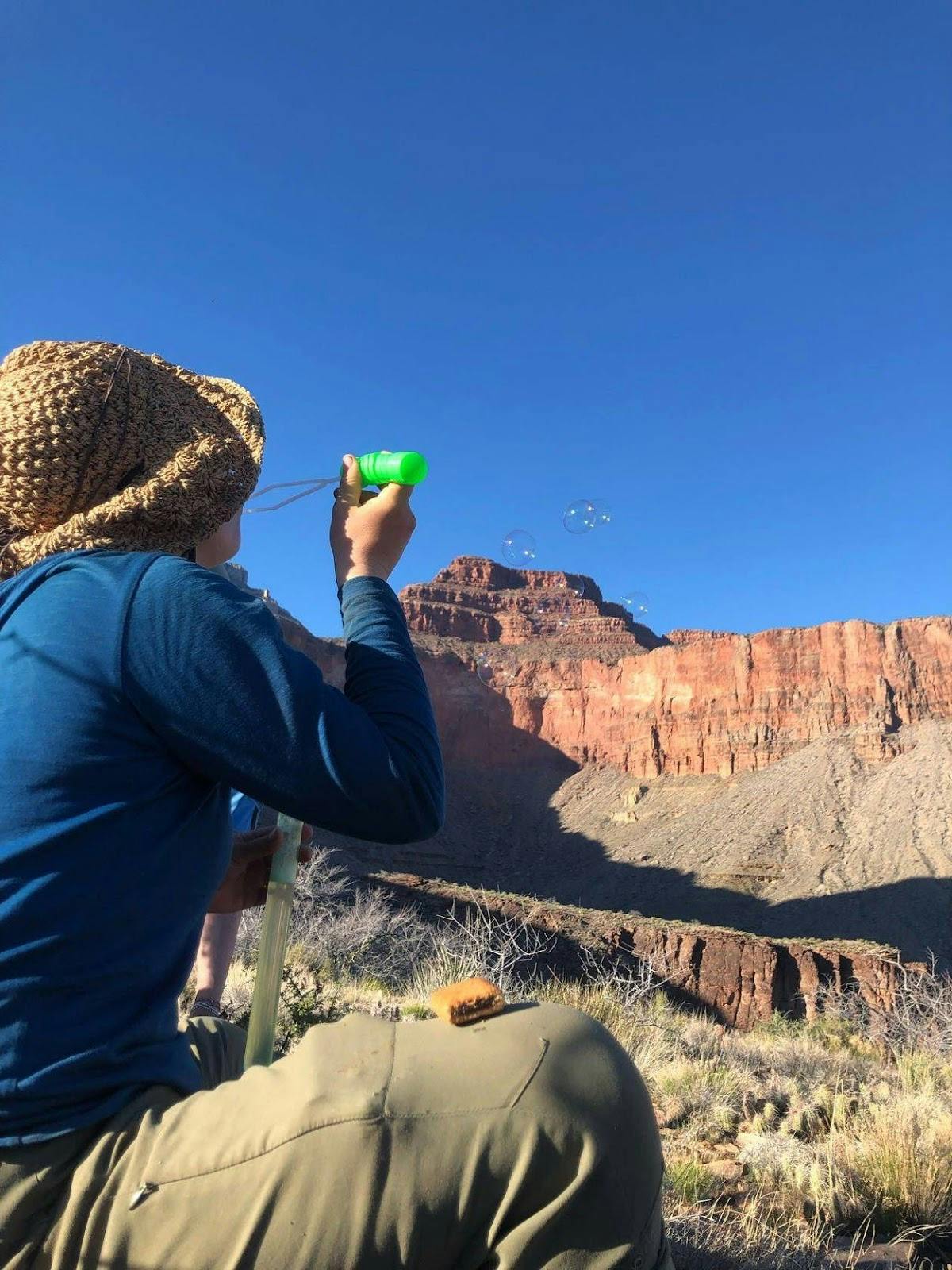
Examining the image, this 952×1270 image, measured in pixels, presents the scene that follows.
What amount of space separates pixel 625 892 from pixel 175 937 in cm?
4576

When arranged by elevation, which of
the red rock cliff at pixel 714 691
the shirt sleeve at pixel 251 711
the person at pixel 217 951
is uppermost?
the red rock cliff at pixel 714 691

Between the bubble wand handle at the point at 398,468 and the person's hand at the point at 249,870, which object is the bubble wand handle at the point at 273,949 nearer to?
the person's hand at the point at 249,870

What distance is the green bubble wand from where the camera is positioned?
68.1 inches

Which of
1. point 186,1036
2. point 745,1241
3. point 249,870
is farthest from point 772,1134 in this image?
point 186,1036

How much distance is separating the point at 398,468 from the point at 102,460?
581 millimetres

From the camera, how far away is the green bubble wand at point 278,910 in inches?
68.1

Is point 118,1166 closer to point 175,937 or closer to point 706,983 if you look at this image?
point 175,937

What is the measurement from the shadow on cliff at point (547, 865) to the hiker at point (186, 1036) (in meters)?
24.2

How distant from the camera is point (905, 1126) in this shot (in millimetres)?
3566

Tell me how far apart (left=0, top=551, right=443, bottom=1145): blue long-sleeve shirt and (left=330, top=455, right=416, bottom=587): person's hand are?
1.41 feet

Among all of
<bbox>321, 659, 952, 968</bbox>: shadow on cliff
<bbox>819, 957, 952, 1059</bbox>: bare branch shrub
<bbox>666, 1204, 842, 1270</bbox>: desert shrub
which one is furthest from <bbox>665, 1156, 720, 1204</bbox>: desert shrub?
<bbox>321, 659, 952, 968</bbox>: shadow on cliff

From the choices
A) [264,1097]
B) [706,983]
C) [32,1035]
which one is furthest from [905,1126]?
[706,983]

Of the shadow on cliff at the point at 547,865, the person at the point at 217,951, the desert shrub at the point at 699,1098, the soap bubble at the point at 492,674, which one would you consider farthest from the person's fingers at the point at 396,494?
the soap bubble at the point at 492,674

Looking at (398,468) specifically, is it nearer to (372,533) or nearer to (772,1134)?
(372,533)
